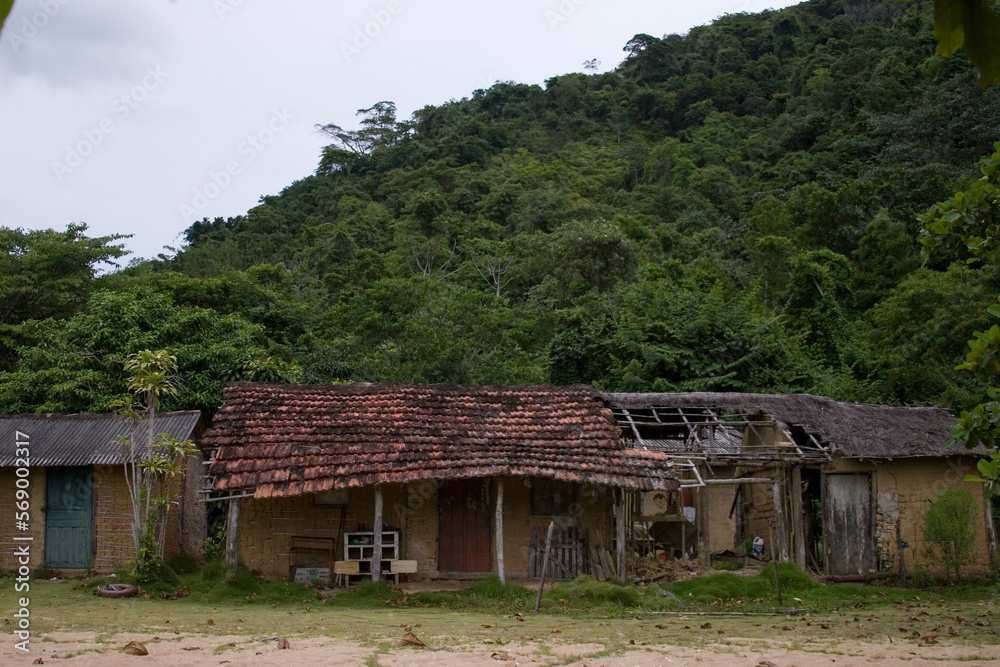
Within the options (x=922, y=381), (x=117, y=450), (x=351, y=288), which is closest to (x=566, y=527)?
(x=117, y=450)

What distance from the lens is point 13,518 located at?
14453 millimetres

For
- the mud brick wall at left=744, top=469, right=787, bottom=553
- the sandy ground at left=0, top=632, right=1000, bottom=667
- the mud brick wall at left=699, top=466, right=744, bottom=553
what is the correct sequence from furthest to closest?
the mud brick wall at left=699, top=466, right=744, bottom=553 < the mud brick wall at left=744, top=469, right=787, bottom=553 < the sandy ground at left=0, top=632, right=1000, bottom=667

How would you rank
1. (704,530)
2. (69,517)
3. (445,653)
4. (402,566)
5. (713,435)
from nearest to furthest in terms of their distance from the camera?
(445,653) < (402,566) < (69,517) < (704,530) < (713,435)

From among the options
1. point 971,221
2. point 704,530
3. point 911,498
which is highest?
point 971,221

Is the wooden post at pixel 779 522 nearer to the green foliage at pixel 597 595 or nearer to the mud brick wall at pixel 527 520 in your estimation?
the mud brick wall at pixel 527 520

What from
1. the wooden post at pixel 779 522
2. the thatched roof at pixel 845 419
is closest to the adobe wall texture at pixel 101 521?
the thatched roof at pixel 845 419

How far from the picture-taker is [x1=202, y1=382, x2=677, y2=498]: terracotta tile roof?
1301cm

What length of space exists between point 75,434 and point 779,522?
12.1m

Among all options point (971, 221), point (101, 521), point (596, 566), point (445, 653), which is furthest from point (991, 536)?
point (101, 521)

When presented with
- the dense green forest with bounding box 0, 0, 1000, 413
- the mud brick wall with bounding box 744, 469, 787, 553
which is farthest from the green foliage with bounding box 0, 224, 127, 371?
the mud brick wall with bounding box 744, 469, 787, 553

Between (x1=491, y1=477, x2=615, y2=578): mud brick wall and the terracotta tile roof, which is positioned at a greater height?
the terracotta tile roof

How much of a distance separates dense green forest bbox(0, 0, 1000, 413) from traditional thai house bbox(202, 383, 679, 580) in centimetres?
494

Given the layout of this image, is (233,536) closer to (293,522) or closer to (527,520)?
(293,522)

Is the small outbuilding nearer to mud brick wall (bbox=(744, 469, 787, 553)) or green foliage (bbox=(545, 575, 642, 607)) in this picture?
green foliage (bbox=(545, 575, 642, 607))
